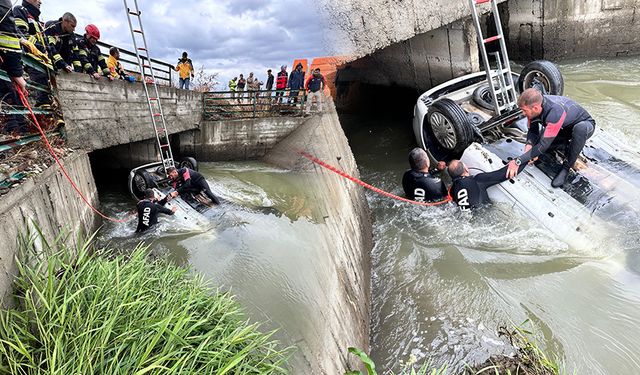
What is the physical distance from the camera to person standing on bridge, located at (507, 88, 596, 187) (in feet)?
17.4

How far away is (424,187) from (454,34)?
18.6ft

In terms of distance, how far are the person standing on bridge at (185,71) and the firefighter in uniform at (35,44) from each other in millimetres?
7091

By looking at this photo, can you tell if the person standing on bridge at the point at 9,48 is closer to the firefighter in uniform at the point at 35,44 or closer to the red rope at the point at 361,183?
the firefighter in uniform at the point at 35,44

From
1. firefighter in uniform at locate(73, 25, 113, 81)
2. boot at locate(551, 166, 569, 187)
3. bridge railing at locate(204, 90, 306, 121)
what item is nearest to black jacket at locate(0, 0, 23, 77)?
firefighter in uniform at locate(73, 25, 113, 81)

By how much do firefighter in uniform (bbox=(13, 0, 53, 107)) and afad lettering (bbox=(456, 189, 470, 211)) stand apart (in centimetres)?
601

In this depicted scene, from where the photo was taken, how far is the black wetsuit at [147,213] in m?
5.82

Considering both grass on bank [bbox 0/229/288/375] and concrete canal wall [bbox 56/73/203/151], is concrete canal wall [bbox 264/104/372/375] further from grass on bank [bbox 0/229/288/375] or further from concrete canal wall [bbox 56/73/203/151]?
concrete canal wall [bbox 56/73/203/151]

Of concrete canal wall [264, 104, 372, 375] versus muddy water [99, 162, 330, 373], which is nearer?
concrete canal wall [264, 104, 372, 375]

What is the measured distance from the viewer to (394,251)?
6.16 m

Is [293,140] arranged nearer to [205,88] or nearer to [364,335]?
[205,88]

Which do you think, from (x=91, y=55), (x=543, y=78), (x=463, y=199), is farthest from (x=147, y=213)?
(x=543, y=78)

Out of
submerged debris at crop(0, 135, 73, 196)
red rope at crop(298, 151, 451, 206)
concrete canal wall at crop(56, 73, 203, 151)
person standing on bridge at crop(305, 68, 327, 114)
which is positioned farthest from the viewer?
person standing on bridge at crop(305, 68, 327, 114)

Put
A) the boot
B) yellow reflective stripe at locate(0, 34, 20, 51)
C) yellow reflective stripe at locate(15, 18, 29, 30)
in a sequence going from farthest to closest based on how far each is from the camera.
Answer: the boot
yellow reflective stripe at locate(15, 18, 29, 30)
yellow reflective stripe at locate(0, 34, 20, 51)

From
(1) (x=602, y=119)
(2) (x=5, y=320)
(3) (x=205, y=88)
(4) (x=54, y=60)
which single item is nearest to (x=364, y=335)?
(2) (x=5, y=320)
